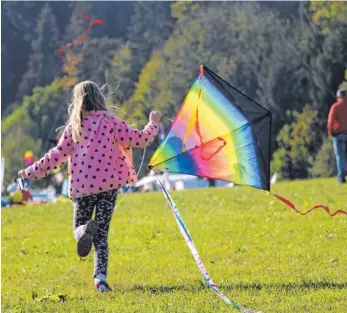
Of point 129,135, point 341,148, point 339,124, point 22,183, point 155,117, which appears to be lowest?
point 341,148

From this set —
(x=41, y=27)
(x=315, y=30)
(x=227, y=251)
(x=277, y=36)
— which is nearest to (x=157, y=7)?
(x=41, y=27)

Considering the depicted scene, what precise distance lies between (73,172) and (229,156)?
1.50 metres

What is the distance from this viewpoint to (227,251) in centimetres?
1140

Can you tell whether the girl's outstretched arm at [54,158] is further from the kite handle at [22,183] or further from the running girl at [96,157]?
the kite handle at [22,183]

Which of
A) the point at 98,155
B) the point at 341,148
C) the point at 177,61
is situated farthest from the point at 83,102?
the point at 177,61

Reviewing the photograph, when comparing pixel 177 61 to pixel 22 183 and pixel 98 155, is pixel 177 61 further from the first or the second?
pixel 98 155

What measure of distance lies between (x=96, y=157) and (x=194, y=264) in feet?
7.19

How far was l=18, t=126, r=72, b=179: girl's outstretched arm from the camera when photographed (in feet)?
30.0

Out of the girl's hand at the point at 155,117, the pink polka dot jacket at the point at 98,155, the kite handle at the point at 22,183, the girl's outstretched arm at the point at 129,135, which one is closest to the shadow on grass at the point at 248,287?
the pink polka dot jacket at the point at 98,155

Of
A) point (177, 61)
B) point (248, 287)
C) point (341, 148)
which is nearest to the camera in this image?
point (248, 287)

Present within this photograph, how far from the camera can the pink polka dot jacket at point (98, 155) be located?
29.4 ft

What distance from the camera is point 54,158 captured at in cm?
914

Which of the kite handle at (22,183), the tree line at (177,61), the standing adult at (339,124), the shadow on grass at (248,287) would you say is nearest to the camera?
the shadow on grass at (248,287)

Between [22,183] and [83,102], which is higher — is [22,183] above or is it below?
below
